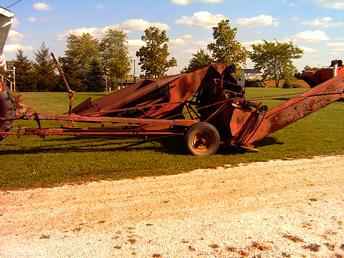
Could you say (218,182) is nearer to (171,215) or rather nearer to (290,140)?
(171,215)

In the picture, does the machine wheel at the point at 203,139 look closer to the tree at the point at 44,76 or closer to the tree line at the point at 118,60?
the tree line at the point at 118,60

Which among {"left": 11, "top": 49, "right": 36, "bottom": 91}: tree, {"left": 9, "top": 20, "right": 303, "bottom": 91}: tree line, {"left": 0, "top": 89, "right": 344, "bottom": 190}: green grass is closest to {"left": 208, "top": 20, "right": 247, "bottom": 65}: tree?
{"left": 9, "top": 20, "right": 303, "bottom": 91}: tree line

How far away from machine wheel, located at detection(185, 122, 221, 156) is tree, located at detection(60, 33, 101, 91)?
46.6m

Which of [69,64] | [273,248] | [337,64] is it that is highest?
[69,64]

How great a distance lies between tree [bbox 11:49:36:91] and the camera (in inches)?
2062

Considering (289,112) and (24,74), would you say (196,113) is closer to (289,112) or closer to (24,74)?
(289,112)

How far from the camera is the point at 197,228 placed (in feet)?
16.5

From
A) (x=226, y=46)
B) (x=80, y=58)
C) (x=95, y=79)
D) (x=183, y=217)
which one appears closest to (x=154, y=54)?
(x=226, y=46)

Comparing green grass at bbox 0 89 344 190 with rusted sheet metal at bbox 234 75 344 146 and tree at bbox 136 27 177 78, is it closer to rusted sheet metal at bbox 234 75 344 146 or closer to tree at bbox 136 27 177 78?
rusted sheet metal at bbox 234 75 344 146

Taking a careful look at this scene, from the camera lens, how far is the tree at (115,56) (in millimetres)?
55031

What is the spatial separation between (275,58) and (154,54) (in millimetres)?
45749

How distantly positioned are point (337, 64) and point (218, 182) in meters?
5.70

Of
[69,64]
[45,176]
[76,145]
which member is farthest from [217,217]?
[69,64]

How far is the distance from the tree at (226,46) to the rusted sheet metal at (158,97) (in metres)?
33.1
